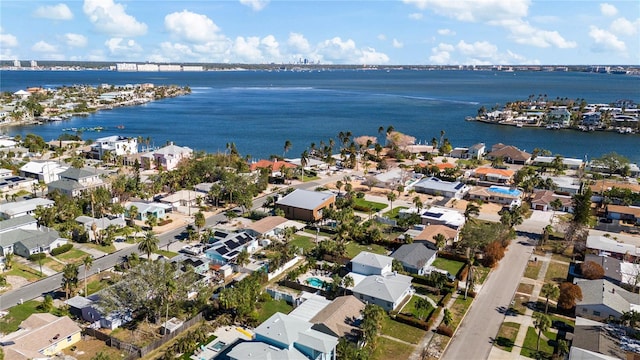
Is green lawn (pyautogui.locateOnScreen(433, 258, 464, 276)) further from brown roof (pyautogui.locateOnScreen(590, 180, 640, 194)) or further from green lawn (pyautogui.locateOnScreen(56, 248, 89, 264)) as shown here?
green lawn (pyautogui.locateOnScreen(56, 248, 89, 264))

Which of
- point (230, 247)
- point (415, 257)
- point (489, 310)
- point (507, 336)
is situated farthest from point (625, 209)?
point (230, 247)

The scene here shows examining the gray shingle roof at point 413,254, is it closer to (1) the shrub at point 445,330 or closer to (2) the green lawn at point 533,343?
(1) the shrub at point 445,330

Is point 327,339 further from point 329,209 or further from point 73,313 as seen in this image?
point 329,209

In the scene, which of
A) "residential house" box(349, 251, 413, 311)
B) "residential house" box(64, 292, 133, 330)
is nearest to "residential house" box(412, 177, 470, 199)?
"residential house" box(349, 251, 413, 311)

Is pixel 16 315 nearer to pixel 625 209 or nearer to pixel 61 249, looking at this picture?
pixel 61 249

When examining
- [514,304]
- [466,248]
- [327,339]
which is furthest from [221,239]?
[514,304]
